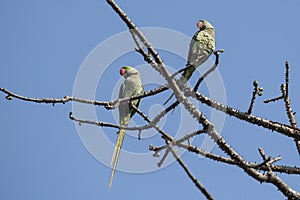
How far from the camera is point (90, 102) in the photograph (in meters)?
2.86

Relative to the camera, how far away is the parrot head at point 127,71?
558cm

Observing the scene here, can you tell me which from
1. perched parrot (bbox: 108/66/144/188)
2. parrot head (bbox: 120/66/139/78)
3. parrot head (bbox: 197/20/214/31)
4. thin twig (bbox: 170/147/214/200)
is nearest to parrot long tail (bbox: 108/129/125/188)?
perched parrot (bbox: 108/66/144/188)

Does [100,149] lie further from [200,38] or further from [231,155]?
[200,38]

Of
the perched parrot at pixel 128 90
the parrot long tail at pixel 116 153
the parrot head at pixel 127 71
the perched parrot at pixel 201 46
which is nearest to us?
the parrot long tail at pixel 116 153

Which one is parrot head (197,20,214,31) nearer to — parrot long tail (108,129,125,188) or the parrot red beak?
the parrot red beak

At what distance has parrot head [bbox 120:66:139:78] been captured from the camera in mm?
5580

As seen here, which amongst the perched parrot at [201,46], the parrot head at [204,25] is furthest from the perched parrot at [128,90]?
the parrot head at [204,25]

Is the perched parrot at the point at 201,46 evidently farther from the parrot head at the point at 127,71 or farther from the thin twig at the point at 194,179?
the thin twig at the point at 194,179

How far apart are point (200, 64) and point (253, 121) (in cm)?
132

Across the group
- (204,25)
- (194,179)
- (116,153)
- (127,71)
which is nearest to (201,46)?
(204,25)

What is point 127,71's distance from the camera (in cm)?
566

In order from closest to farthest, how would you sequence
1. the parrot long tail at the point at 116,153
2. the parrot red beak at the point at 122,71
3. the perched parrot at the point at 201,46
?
the parrot long tail at the point at 116,153
the perched parrot at the point at 201,46
the parrot red beak at the point at 122,71

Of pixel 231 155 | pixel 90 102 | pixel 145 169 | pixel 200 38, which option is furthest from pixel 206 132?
pixel 200 38

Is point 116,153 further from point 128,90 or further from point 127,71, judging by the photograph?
point 127,71
